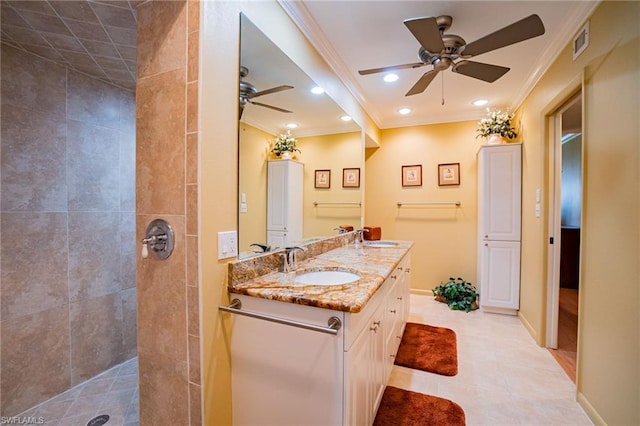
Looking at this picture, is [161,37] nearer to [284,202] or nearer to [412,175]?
[284,202]

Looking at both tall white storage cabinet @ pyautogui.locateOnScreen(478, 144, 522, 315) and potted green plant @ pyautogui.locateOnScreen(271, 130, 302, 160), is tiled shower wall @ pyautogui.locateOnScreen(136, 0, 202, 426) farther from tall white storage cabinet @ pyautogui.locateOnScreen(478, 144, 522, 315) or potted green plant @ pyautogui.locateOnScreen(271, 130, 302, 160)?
tall white storage cabinet @ pyautogui.locateOnScreen(478, 144, 522, 315)

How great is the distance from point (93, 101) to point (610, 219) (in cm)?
341

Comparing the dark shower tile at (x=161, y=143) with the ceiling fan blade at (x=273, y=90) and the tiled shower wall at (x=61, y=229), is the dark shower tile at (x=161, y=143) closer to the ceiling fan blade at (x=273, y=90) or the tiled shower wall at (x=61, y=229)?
the ceiling fan blade at (x=273, y=90)

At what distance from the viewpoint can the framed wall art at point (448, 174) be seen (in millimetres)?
3943

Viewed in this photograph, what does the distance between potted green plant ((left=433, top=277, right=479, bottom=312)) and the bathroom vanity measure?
256cm

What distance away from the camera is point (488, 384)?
2.03 m

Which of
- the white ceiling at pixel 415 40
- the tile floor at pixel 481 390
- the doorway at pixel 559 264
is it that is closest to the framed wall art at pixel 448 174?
the white ceiling at pixel 415 40

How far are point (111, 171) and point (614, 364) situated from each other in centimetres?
344

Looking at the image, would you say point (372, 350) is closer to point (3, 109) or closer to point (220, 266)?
point (220, 266)

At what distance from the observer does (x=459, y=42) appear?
80.0 inches

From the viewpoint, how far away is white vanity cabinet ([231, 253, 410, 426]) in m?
1.13

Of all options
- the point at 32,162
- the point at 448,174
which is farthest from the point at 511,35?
the point at 32,162

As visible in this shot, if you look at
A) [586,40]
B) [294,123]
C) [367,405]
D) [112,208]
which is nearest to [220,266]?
[367,405]

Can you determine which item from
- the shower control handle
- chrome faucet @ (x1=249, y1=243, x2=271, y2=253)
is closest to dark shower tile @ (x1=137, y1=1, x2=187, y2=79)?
the shower control handle
